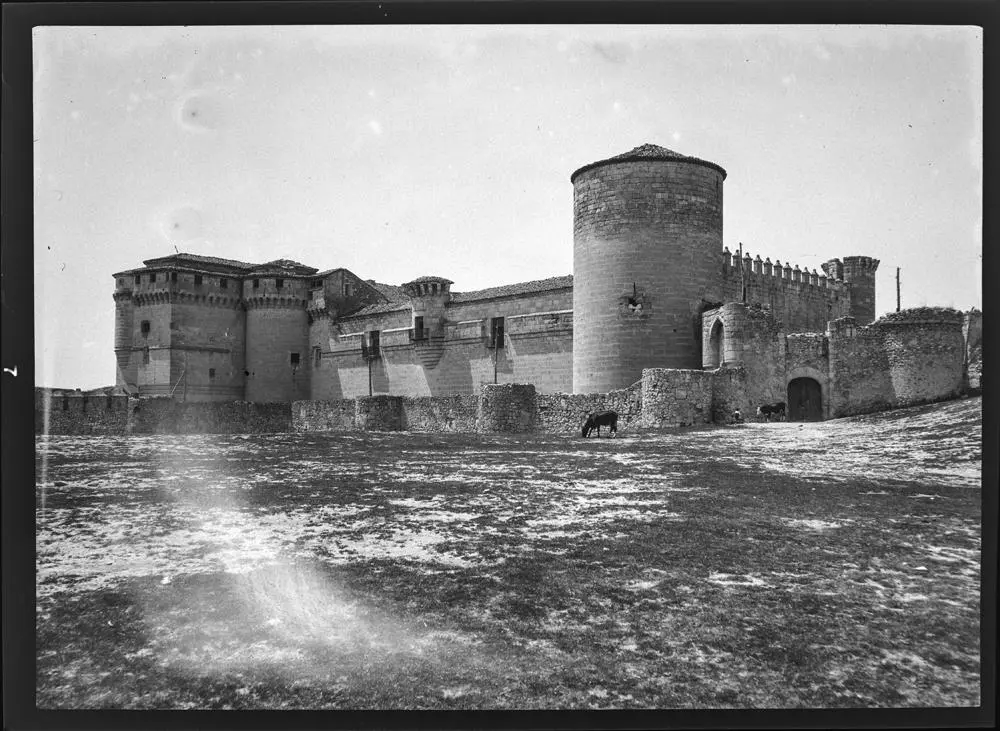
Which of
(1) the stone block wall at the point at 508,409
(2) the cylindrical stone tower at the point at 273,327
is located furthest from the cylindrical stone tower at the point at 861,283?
(2) the cylindrical stone tower at the point at 273,327

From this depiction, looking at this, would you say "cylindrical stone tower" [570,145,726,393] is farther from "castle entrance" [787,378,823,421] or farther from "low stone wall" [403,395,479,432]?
"low stone wall" [403,395,479,432]

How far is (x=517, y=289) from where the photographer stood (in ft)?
98.2

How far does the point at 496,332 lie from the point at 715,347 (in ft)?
42.5

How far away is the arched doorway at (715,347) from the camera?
1845 cm

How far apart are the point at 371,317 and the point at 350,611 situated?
34.0 m

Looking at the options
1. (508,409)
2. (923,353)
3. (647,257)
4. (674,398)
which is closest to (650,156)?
(647,257)

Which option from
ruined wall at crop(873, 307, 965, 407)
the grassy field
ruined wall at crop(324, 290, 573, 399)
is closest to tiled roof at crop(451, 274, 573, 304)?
ruined wall at crop(324, 290, 573, 399)

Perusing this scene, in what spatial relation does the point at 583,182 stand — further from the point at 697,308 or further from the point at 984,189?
the point at 984,189

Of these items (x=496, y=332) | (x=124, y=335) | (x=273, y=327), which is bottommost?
(x=496, y=332)

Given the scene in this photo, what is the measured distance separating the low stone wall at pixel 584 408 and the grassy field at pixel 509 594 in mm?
10030

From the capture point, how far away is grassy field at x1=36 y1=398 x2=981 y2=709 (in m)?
2.97

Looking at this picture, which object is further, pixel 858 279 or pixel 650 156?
pixel 858 279

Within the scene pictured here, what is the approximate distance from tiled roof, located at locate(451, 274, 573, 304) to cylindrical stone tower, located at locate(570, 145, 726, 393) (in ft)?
26.8

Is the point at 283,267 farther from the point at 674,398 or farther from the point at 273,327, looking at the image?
the point at 674,398
